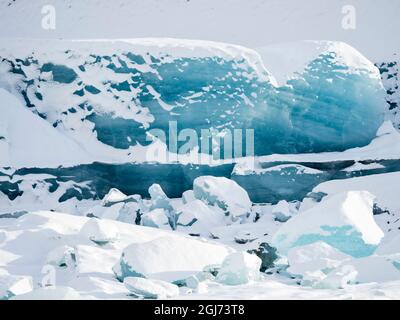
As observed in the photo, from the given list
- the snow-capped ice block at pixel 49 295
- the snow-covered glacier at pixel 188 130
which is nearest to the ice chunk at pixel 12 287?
Result: the snow-capped ice block at pixel 49 295

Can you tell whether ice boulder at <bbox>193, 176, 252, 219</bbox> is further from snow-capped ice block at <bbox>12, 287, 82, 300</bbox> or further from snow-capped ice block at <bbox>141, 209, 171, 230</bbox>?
snow-capped ice block at <bbox>12, 287, 82, 300</bbox>

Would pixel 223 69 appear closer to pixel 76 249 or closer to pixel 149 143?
pixel 149 143

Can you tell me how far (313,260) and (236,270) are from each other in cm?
68

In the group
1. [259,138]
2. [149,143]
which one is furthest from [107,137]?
[259,138]

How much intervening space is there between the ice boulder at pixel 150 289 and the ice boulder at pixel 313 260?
0.88 m

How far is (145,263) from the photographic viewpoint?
2.90 meters

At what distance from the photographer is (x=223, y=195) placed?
6.71 meters

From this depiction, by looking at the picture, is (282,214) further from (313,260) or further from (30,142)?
(30,142)

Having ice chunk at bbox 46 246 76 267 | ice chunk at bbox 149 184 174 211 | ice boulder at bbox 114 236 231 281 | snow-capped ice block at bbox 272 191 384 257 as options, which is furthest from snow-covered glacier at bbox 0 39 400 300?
ice boulder at bbox 114 236 231 281

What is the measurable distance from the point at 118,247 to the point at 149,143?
15.6 feet

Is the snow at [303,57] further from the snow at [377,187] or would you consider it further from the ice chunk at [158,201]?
the ice chunk at [158,201]

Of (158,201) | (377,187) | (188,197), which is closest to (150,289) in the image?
(158,201)
